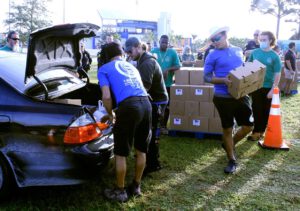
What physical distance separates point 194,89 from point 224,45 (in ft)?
6.05

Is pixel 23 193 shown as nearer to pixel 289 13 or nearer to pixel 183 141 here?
pixel 183 141

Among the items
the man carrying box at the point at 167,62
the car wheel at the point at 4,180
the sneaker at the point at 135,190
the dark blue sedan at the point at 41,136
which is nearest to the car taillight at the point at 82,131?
the dark blue sedan at the point at 41,136

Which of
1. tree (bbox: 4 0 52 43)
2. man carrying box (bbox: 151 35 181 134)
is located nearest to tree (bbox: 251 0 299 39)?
tree (bbox: 4 0 52 43)

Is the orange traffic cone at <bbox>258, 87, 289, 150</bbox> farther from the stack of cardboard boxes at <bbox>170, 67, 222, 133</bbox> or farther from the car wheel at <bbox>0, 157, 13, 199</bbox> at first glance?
the car wheel at <bbox>0, 157, 13, 199</bbox>

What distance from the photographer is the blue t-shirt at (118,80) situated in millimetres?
3301

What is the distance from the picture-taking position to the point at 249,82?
4180 millimetres

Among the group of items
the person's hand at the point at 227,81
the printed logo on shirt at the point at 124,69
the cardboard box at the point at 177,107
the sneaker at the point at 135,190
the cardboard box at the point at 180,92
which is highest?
the printed logo on shirt at the point at 124,69

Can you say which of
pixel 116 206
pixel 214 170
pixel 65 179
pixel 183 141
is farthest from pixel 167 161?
pixel 65 179

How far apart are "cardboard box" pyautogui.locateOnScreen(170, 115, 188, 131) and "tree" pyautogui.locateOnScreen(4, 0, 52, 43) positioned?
2847 centimetres

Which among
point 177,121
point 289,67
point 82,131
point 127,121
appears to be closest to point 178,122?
point 177,121

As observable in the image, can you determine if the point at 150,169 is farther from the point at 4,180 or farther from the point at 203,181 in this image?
the point at 4,180

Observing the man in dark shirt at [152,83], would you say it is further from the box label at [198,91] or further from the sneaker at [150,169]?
the box label at [198,91]

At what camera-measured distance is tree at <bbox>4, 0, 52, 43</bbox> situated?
32.0 metres

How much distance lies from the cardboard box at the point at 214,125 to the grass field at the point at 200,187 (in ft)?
1.56
